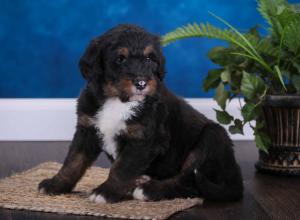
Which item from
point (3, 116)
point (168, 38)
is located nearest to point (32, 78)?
point (3, 116)

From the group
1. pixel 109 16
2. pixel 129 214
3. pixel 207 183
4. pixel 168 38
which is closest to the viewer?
pixel 129 214

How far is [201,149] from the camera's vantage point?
9.91ft

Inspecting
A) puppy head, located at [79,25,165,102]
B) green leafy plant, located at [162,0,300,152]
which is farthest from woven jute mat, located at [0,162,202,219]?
green leafy plant, located at [162,0,300,152]

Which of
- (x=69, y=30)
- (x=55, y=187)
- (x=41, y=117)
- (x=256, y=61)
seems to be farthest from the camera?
(x=41, y=117)

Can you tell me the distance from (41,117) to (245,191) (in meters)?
1.87

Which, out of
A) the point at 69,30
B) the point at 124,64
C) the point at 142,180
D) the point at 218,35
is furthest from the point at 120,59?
the point at 69,30

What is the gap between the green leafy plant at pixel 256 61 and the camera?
138 inches

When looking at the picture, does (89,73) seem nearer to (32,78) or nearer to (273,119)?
(273,119)

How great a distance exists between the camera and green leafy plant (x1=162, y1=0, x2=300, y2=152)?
3.51m

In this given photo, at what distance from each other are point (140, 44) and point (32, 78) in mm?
1961

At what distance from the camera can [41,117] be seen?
4.67 meters

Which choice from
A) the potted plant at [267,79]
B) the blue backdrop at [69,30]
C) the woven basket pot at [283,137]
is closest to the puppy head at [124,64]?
the potted plant at [267,79]

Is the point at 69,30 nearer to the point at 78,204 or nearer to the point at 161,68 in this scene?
the point at 161,68

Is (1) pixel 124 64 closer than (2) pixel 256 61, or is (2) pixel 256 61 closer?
(1) pixel 124 64
